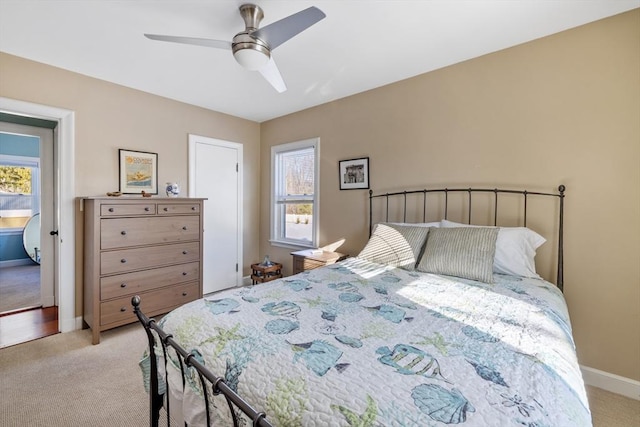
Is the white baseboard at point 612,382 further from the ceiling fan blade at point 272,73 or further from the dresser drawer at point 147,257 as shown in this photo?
the dresser drawer at point 147,257

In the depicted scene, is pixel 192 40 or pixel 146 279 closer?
pixel 192 40

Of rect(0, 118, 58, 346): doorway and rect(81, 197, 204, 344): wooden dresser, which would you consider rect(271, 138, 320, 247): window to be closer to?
rect(81, 197, 204, 344): wooden dresser

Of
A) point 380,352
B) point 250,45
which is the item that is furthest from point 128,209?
point 380,352

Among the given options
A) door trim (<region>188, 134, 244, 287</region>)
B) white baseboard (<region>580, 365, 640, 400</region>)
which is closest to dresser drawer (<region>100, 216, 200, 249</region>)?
door trim (<region>188, 134, 244, 287</region>)

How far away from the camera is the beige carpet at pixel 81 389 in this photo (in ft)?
5.55

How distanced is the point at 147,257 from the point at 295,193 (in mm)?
1959

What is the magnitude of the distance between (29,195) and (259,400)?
7.05m

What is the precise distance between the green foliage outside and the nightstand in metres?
5.73

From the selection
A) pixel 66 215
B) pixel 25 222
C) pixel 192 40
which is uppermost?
pixel 192 40

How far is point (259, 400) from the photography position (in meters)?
0.82

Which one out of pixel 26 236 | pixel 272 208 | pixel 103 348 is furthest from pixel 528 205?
pixel 26 236

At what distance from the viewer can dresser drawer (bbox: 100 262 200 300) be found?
2592 millimetres

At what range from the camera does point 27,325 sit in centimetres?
289

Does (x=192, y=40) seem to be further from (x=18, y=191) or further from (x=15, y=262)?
(x=15, y=262)
